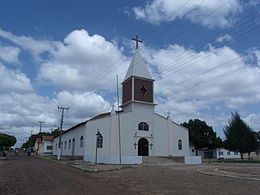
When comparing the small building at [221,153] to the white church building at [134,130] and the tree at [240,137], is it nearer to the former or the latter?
the tree at [240,137]

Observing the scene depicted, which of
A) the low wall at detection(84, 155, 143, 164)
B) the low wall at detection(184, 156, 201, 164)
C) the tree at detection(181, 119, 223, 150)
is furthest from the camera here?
the tree at detection(181, 119, 223, 150)

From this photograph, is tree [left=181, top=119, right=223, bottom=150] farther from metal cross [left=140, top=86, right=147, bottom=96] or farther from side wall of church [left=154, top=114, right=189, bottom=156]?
metal cross [left=140, top=86, right=147, bottom=96]

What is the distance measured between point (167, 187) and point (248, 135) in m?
30.7

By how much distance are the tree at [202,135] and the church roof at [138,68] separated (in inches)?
971

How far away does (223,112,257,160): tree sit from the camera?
35.9 m

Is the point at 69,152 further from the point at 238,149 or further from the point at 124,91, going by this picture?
the point at 238,149

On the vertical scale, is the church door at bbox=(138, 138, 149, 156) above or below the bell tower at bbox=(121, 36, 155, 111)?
below

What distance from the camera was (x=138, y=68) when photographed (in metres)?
34.7

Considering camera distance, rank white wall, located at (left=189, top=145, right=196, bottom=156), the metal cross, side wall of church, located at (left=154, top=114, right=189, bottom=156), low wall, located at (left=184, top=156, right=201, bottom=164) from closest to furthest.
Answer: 1. low wall, located at (left=184, top=156, right=201, bottom=164)
2. side wall of church, located at (left=154, top=114, right=189, bottom=156)
3. the metal cross
4. white wall, located at (left=189, top=145, right=196, bottom=156)

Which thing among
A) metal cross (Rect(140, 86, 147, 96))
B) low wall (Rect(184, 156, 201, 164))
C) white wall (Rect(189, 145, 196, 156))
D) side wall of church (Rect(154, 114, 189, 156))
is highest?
metal cross (Rect(140, 86, 147, 96))

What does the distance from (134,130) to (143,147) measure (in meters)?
2.54

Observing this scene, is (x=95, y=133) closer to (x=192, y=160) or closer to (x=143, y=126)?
(x=143, y=126)

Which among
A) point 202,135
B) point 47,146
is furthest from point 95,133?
point 47,146

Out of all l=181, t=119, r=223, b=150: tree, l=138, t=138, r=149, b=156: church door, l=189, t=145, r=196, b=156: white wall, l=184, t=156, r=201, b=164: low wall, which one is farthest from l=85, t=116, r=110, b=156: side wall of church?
l=181, t=119, r=223, b=150: tree
